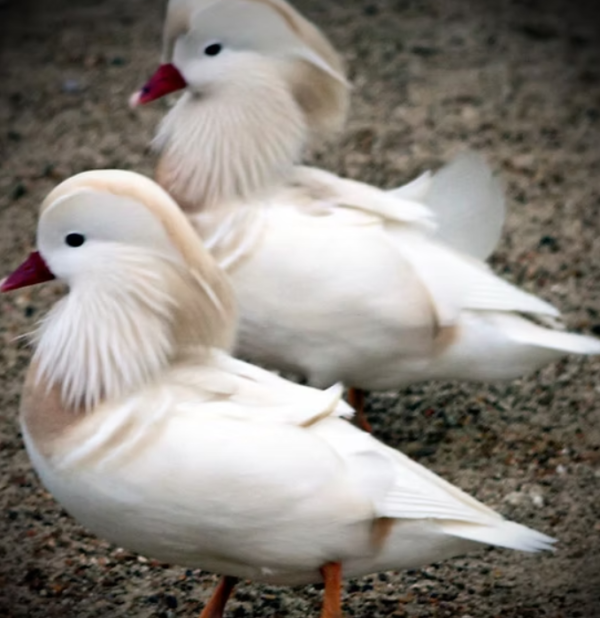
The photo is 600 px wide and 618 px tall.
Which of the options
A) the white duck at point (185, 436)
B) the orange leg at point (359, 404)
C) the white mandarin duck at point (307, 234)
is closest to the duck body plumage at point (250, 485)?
the white duck at point (185, 436)

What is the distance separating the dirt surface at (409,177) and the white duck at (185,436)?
50 centimetres

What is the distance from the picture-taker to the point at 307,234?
3.20m

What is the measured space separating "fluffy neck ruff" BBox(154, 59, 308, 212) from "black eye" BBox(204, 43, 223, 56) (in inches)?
3.2

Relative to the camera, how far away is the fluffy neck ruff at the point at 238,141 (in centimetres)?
337

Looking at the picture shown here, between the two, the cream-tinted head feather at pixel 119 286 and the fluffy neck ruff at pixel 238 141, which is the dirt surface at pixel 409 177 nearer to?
the cream-tinted head feather at pixel 119 286

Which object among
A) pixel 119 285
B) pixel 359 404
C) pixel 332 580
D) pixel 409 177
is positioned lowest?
pixel 359 404

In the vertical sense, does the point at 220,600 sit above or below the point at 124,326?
below

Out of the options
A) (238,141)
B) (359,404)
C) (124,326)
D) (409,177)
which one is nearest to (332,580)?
(124,326)

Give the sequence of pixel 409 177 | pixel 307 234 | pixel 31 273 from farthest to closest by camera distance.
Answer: pixel 409 177 → pixel 307 234 → pixel 31 273

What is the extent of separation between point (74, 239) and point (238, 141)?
1.02m

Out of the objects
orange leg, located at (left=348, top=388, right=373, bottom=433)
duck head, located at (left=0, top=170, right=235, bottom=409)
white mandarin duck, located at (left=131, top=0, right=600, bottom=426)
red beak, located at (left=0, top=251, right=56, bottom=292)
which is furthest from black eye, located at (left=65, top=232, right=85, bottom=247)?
orange leg, located at (left=348, top=388, right=373, bottom=433)

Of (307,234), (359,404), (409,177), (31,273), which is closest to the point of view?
(31,273)

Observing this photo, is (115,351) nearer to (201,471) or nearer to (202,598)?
(201,471)

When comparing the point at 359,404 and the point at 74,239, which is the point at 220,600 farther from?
the point at 359,404
